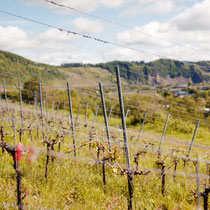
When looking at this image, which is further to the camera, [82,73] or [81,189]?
[82,73]

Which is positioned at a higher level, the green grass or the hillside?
the hillside

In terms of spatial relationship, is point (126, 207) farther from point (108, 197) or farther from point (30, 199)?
point (30, 199)

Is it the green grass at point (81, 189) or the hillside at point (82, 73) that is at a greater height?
the hillside at point (82, 73)

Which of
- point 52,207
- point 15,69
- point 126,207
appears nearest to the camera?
point 52,207

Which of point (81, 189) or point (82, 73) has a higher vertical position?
point (82, 73)

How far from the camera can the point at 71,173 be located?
467 centimetres

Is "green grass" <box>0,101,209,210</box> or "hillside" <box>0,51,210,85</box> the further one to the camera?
"hillside" <box>0,51,210,85</box>

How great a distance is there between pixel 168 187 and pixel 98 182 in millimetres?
1436

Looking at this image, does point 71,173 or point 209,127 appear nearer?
point 71,173

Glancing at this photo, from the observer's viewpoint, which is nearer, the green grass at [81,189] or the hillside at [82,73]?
the green grass at [81,189]

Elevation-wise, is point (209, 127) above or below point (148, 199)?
below

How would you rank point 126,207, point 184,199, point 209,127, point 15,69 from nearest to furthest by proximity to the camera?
point 126,207
point 184,199
point 209,127
point 15,69

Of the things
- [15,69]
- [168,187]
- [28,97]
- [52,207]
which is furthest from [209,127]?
Answer: [15,69]

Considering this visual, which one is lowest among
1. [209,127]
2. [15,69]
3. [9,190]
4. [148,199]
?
[209,127]
